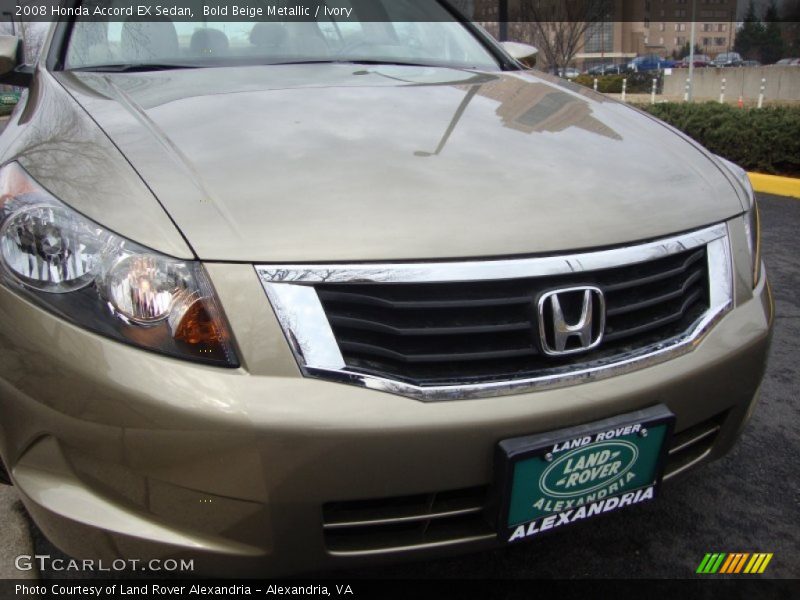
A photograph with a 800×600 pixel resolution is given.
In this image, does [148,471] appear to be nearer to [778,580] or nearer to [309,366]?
[309,366]

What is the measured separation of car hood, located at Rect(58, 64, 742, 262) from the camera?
1228 millimetres

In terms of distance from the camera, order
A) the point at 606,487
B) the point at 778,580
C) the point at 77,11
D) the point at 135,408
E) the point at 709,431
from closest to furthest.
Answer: the point at 135,408, the point at 606,487, the point at 709,431, the point at 778,580, the point at 77,11

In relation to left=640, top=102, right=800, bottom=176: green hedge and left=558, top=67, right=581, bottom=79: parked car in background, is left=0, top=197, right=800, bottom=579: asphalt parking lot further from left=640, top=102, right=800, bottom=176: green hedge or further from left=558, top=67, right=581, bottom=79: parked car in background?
left=558, top=67, right=581, bottom=79: parked car in background

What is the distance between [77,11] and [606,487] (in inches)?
89.9

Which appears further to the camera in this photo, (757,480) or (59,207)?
(757,480)

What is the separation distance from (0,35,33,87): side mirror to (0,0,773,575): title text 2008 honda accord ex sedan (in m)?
1.24

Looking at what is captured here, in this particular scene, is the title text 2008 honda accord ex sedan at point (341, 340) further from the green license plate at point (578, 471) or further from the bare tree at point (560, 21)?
the bare tree at point (560, 21)

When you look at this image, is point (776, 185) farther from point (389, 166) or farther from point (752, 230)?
point (389, 166)

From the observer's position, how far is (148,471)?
1.16 meters

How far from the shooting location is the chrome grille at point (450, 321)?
117 centimetres

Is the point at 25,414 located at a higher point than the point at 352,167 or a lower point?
lower

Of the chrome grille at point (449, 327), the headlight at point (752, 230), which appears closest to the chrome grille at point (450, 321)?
the chrome grille at point (449, 327)

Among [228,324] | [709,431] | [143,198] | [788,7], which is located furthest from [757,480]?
[788,7]

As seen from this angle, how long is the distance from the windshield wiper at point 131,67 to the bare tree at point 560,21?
73.7 feet
